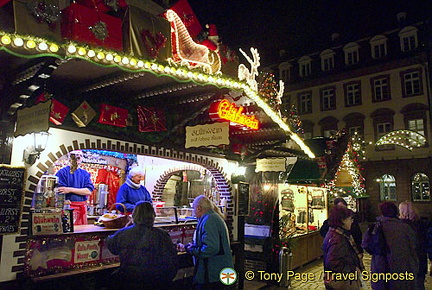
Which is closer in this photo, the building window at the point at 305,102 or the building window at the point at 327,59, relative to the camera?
the building window at the point at 327,59

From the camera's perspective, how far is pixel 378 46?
2677cm

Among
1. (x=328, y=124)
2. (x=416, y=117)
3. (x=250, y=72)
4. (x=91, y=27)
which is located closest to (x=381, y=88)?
(x=416, y=117)

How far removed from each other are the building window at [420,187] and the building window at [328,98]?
8.44m

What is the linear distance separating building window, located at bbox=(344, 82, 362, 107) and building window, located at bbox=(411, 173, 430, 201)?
23.6 feet

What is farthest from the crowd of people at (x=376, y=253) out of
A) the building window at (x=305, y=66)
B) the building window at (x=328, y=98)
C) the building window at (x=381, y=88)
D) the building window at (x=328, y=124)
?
the building window at (x=305, y=66)

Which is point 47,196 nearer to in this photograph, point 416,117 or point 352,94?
point 416,117

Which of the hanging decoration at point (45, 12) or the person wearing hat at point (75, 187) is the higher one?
the hanging decoration at point (45, 12)

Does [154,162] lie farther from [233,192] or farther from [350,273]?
[350,273]

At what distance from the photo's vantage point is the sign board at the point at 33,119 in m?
4.02

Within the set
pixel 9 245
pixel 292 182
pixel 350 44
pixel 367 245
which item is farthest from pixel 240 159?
pixel 350 44

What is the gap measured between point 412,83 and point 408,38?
3750 mm

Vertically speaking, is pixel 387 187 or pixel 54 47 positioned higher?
pixel 54 47

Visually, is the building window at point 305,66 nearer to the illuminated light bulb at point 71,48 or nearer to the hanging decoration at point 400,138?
the hanging decoration at point 400,138

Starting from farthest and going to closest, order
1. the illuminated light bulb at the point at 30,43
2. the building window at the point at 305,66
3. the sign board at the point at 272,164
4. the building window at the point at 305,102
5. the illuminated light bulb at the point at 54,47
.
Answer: the building window at the point at 305,66
the building window at the point at 305,102
the sign board at the point at 272,164
the illuminated light bulb at the point at 54,47
the illuminated light bulb at the point at 30,43
